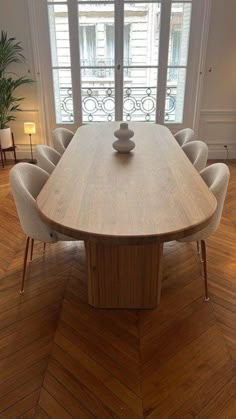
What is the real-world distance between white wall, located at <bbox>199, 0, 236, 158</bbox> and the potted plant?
229 centimetres

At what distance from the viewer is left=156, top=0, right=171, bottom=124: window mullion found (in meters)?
3.97

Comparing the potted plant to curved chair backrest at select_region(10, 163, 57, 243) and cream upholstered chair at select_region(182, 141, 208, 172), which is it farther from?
cream upholstered chair at select_region(182, 141, 208, 172)

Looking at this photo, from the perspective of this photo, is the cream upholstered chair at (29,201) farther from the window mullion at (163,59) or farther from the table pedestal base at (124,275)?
the window mullion at (163,59)

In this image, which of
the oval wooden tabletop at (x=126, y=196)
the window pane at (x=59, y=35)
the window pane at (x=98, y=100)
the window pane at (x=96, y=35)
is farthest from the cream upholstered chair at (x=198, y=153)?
the window pane at (x=59, y=35)

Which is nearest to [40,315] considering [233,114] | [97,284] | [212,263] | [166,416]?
[97,284]

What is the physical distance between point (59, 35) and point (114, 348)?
377 centimetres

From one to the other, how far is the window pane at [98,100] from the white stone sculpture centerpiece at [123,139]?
91.7 inches

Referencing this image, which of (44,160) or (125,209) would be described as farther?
(44,160)

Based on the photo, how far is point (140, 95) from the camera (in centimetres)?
439

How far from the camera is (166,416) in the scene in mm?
1391

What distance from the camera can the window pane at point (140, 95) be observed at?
4.28 meters

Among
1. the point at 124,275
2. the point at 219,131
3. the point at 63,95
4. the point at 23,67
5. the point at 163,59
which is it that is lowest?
the point at 124,275

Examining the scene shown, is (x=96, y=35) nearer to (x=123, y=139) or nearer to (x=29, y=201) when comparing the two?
(x=123, y=139)

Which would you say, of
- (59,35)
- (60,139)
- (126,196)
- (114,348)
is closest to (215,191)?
(126,196)
